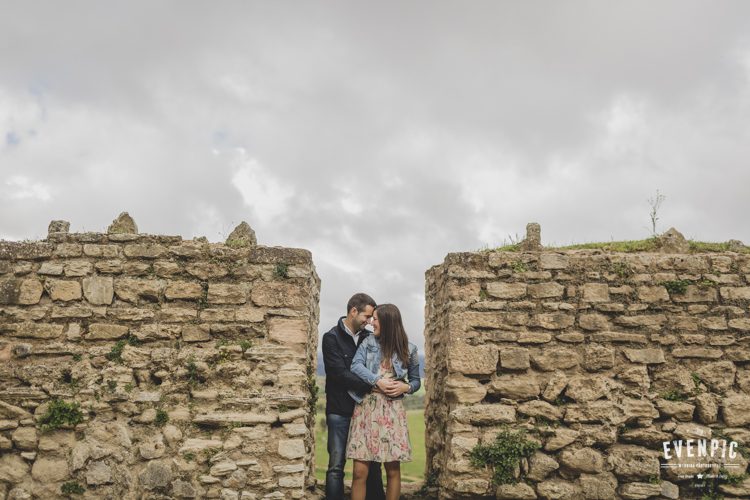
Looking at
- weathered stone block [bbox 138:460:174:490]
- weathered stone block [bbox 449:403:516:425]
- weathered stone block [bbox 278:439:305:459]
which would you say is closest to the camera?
weathered stone block [bbox 138:460:174:490]

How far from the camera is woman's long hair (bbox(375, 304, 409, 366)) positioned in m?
5.78

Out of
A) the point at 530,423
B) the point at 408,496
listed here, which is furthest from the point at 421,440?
the point at 530,423

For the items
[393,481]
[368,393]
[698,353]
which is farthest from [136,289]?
[698,353]

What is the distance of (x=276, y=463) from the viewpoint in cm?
556

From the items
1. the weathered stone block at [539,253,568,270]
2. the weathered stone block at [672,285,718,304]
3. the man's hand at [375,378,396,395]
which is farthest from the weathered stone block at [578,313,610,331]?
the man's hand at [375,378,396,395]

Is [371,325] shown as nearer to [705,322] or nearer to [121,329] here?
[121,329]

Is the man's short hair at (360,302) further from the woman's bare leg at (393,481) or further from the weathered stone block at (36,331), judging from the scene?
the weathered stone block at (36,331)

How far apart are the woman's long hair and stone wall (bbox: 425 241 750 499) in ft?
1.70

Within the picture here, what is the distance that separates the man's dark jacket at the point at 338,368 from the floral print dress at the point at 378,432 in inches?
8.9

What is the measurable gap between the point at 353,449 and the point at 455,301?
1.87m

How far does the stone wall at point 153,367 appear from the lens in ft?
18.1

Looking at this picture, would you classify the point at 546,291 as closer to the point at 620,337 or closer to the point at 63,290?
the point at 620,337

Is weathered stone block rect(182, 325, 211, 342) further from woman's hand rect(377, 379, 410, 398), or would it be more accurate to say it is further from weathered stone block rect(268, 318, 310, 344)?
woman's hand rect(377, 379, 410, 398)

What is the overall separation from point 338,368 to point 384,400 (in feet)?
1.91
